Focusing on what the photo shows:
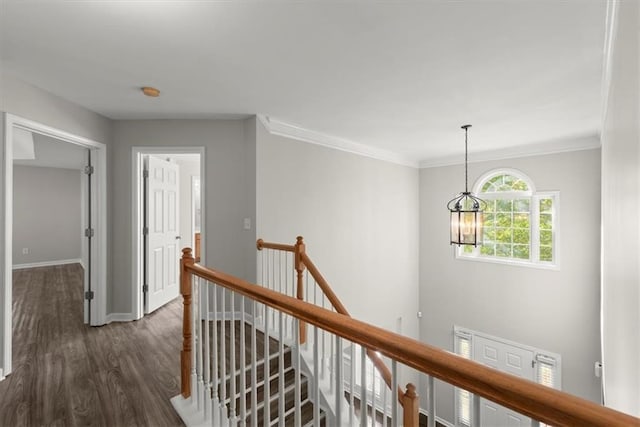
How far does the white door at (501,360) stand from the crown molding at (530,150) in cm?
313

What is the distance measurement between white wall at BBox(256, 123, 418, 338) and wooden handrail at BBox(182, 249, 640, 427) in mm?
2494

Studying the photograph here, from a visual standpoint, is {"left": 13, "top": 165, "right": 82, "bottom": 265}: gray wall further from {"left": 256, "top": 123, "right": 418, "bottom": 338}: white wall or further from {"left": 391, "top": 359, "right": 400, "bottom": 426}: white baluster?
{"left": 391, "top": 359, "right": 400, "bottom": 426}: white baluster

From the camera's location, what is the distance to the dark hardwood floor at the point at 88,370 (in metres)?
1.91

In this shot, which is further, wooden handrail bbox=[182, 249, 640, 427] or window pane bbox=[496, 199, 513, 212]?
window pane bbox=[496, 199, 513, 212]

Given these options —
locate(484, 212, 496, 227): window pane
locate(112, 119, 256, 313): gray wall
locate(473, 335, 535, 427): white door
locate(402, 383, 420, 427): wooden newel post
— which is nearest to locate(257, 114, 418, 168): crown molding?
locate(112, 119, 256, 313): gray wall

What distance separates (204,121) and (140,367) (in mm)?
2539

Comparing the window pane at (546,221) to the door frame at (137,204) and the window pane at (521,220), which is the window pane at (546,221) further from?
the door frame at (137,204)

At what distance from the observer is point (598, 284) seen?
165 inches

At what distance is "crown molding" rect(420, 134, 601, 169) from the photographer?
4254 millimetres

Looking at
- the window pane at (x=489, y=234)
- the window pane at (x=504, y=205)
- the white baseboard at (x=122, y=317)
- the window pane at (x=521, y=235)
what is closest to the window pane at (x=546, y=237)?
the window pane at (x=521, y=235)

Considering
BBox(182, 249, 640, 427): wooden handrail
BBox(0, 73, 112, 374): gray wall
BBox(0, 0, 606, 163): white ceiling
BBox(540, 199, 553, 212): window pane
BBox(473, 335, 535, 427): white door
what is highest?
BBox(0, 0, 606, 163): white ceiling

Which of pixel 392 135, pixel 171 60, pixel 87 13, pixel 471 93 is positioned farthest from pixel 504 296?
pixel 87 13

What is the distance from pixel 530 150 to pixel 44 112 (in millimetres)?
6119

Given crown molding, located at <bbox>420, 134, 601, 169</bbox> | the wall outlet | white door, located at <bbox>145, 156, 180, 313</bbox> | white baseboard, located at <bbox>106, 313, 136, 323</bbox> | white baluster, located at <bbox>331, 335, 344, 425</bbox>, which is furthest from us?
crown molding, located at <bbox>420, 134, 601, 169</bbox>
